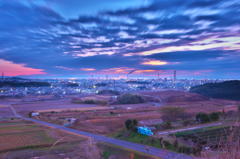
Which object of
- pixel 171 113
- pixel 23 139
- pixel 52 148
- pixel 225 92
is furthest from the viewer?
pixel 225 92

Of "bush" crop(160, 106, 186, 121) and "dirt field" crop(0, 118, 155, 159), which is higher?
"bush" crop(160, 106, 186, 121)

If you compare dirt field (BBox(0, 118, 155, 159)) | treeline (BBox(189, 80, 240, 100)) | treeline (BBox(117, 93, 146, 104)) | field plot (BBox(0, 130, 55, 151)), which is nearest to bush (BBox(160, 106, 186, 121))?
dirt field (BBox(0, 118, 155, 159))

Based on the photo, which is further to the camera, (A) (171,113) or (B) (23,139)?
(A) (171,113)

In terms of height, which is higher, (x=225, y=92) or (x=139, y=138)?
(x=225, y=92)

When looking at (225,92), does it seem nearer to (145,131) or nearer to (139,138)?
(145,131)

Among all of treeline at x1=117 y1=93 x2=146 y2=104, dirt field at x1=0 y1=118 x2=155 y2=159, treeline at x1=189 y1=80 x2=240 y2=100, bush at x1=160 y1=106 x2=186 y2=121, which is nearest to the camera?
dirt field at x1=0 y1=118 x2=155 y2=159

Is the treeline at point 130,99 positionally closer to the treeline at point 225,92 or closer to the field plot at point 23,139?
the treeline at point 225,92

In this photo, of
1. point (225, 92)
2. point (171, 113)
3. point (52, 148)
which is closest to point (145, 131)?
point (52, 148)

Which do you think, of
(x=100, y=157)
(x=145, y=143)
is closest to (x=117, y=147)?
(x=100, y=157)

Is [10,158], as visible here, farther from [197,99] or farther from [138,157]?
[197,99]

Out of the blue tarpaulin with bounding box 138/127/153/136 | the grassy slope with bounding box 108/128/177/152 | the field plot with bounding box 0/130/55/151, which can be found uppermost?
the blue tarpaulin with bounding box 138/127/153/136

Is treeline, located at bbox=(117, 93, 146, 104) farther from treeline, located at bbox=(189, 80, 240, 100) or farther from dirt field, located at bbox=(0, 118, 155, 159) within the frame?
dirt field, located at bbox=(0, 118, 155, 159)
